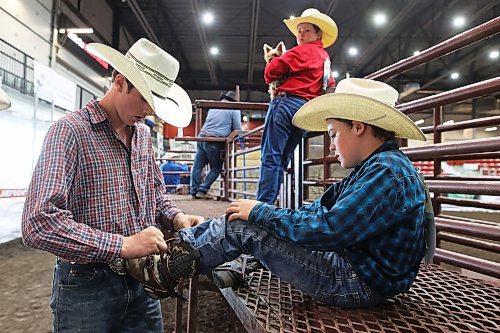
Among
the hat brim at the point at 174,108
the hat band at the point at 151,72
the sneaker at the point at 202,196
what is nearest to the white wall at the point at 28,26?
the sneaker at the point at 202,196

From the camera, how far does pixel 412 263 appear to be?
127cm

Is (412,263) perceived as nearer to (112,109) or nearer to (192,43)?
(112,109)

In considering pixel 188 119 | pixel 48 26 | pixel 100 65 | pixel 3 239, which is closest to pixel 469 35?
pixel 188 119

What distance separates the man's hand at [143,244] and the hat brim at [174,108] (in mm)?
456

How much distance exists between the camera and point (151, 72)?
4.91ft

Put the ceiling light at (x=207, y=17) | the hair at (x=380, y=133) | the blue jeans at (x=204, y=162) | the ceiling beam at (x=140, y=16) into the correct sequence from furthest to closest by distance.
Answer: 1. the ceiling light at (x=207, y=17)
2. the ceiling beam at (x=140, y=16)
3. the blue jeans at (x=204, y=162)
4. the hair at (x=380, y=133)

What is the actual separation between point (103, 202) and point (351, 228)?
0.90 m

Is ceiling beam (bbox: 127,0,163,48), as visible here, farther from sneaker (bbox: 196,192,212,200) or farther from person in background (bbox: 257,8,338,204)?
person in background (bbox: 257,8,338,204)

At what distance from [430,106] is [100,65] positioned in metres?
12.3

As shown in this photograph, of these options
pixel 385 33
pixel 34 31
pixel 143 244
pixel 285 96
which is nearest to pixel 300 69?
pixel 285 96

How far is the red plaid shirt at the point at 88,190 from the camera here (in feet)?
3.85

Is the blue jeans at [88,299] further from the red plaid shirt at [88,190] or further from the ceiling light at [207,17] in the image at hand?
the ceiling light at [207,17]

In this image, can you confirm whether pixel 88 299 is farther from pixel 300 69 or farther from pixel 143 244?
pixel 300 69

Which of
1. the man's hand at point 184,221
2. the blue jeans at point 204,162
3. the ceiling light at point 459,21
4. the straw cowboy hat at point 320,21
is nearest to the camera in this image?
the man's hand at point 184,221
